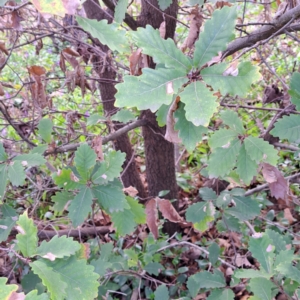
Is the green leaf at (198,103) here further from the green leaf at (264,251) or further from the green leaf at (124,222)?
the green leaf at (124,222)

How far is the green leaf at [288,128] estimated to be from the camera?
0.96 m

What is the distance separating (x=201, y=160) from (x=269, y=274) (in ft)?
5.82

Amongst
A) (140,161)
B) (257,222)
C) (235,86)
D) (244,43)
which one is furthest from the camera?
(140,161)

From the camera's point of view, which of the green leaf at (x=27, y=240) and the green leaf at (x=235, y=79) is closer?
the green leaf at (x=235, y=79)

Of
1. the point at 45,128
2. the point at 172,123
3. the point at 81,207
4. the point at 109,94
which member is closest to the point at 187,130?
the point at 172,123

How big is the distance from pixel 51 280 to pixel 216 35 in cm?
77

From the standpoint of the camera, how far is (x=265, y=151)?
95 centimetres

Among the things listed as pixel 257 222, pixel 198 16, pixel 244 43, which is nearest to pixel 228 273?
pixel 257 222

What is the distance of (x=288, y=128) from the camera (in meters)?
0.97

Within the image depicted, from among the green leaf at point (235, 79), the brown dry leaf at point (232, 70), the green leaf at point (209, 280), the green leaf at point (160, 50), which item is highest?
the green leaf at point (160, 50)

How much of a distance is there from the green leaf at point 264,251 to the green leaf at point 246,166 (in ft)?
0.70

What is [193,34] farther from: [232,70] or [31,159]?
[31,159]

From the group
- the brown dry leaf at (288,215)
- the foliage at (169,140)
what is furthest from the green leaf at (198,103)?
the brown dry leaf at (288,215)

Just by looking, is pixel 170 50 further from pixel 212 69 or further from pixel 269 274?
pixel 269 274
